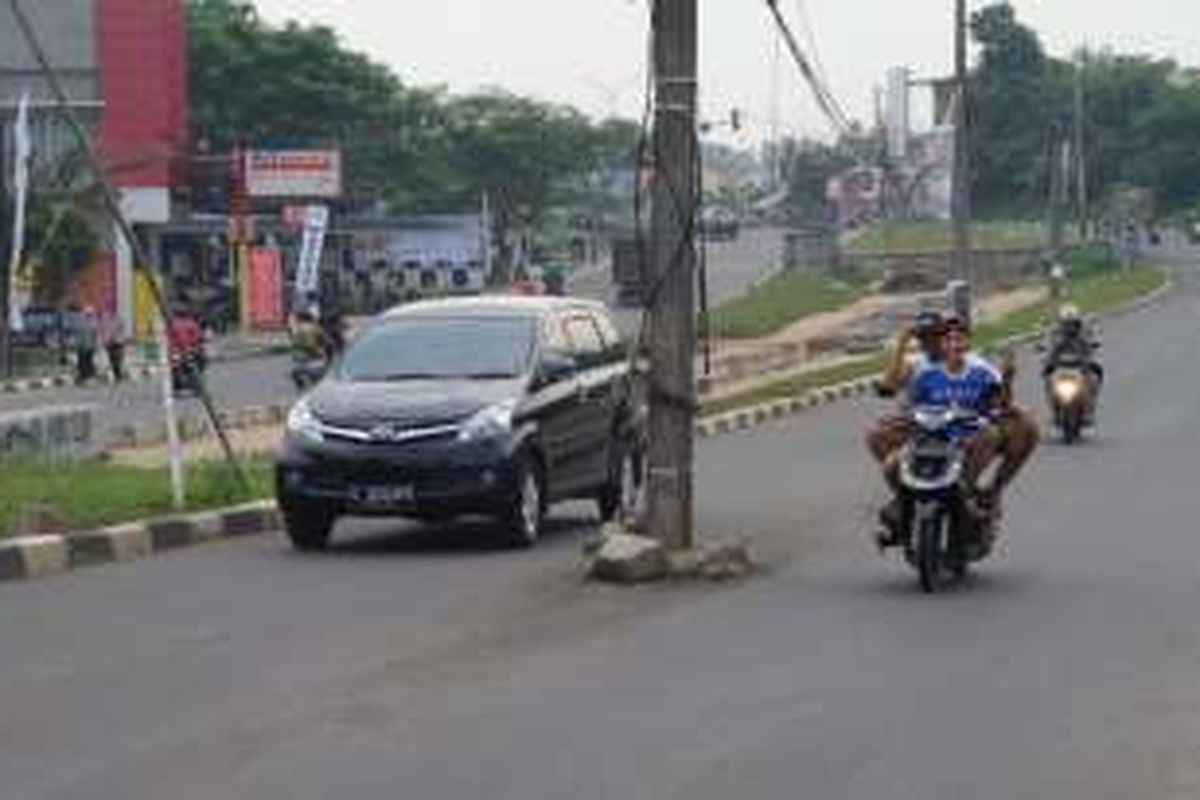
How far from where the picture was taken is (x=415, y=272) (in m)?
86.1

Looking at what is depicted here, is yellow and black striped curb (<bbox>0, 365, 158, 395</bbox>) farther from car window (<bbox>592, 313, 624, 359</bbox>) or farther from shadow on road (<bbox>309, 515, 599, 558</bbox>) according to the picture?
shadow on road (<bbox>309, 515, 599, 558</bbox>)

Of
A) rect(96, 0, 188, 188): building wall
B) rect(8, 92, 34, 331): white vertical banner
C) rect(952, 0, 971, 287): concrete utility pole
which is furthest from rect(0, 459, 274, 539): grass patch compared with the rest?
rect(96, 0, 188, 188): building wall

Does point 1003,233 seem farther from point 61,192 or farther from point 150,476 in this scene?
point 150,476

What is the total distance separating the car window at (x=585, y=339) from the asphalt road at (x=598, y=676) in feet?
4.62

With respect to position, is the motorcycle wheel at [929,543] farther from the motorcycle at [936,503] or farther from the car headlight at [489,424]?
the car headlight at [489,424]

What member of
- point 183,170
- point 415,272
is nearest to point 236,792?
point 183,170

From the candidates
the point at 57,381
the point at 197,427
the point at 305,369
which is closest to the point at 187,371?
the point at 197,427

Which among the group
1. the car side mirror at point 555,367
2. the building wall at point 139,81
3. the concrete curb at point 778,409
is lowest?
the concrete curb at point 778,409

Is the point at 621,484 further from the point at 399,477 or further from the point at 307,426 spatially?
the point at 307,426

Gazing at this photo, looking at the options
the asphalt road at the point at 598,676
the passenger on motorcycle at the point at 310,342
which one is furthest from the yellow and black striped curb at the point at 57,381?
the asphalt road at the point at 598,676

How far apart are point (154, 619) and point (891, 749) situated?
16.6ft

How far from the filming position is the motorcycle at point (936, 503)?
14.8m

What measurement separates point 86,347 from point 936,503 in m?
41.1

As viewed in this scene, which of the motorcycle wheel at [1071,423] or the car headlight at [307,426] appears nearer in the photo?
the car headlight at [307,426]
